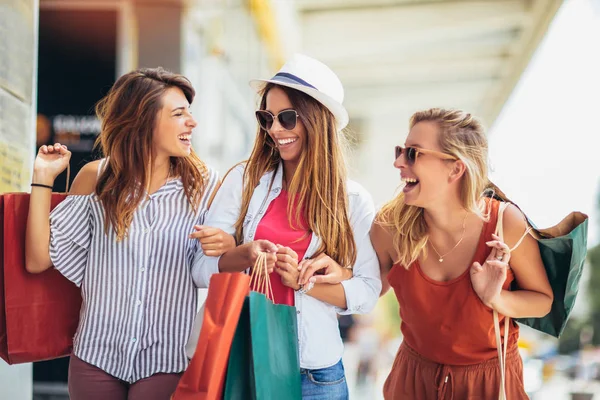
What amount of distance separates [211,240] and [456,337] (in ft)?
3.35

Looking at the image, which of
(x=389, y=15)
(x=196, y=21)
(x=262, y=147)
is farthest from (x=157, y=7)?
(x=389, y=15)

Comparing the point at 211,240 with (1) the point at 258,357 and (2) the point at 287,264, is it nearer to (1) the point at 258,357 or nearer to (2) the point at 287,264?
(2) the point at 287,264

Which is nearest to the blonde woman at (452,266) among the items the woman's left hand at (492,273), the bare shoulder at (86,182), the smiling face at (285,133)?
the woman's left hand at (492,273)

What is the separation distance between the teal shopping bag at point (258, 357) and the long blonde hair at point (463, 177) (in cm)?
67

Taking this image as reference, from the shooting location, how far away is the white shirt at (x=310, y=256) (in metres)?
2.59

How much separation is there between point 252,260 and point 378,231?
0.67 m

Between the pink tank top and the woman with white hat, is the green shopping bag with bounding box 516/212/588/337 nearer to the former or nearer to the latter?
the woman with white hat

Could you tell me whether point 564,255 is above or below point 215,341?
above

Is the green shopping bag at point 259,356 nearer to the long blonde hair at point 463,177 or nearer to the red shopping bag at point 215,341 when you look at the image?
the red shopping bag at point 215,341

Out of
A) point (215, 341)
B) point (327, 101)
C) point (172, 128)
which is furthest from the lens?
point (172, 128)

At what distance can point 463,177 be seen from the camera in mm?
2822

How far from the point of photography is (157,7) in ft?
20.2

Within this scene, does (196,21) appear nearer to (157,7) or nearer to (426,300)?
(157,7)

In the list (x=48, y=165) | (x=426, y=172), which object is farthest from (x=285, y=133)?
(x=48, y=165)
